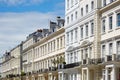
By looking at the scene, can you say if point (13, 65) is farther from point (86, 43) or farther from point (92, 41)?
point (92, 41)

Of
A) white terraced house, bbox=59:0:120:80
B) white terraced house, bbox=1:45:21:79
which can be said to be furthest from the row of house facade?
white terraced house, bbox=1:45:21:79

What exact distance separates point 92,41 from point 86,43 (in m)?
2.39

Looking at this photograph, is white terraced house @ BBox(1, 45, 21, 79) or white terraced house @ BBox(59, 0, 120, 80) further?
white terraced house @ BBox(1, 45, 21, 79)

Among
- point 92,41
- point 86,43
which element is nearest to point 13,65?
point 86,43

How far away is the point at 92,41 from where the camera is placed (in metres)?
52.5

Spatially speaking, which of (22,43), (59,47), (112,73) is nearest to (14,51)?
(22,43)

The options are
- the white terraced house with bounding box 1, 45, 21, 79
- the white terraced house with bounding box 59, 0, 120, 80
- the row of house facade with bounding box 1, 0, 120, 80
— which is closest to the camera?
the white terraced house with bounding box 59, 0, 120, 80

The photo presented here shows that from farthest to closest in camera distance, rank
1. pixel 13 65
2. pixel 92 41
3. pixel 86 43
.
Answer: pixel 13 65
pixel 86 43
pixel 92 41

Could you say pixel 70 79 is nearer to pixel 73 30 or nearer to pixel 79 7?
pixel 73 30

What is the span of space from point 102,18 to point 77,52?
10422 millimetres

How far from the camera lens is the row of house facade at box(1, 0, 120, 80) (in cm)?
4650

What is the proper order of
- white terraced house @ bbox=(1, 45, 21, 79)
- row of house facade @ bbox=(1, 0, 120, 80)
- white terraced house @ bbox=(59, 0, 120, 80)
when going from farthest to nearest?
white terraced house @ bbox=(1, 45, 21, 79), row of house facade @ bbox=(1, 0, 120, 80), white terraced house @ bbox=(59, 0, 120, 80)

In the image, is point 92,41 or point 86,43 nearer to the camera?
point 92,41

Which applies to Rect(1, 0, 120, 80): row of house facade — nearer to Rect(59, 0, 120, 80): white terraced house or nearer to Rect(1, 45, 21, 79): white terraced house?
Rect(59, 0, 120, 80): white terraced house
